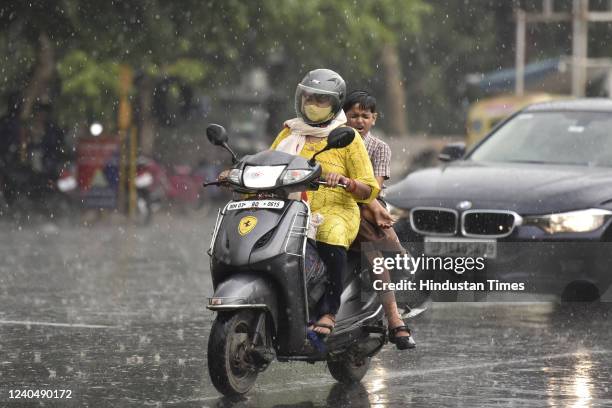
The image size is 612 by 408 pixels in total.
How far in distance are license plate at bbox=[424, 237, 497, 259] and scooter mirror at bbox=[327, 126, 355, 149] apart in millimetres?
3934

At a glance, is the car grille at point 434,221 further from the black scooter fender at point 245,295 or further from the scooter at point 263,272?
the black scooter fender at point 245,295

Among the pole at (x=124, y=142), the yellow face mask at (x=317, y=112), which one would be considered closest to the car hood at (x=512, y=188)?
the yellow face mask at (x=317, y=112)

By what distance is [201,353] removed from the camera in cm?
1027

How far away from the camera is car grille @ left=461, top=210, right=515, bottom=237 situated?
1203cm

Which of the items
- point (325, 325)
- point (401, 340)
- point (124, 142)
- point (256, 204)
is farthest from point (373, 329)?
point (124, 142)

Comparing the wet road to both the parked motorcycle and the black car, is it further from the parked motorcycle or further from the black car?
the parked motorcycle

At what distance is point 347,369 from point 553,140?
16.5 ft

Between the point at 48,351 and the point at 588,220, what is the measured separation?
4.07m

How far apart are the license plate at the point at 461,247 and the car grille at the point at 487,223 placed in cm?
7

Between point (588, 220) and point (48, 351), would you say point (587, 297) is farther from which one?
point (48, 351)

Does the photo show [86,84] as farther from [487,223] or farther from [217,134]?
[217,134]

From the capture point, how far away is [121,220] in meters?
25.8

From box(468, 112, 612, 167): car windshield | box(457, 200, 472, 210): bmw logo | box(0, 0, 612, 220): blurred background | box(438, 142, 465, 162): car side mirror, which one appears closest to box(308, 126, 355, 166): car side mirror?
box(457, 200, 472, 210): bmw logo

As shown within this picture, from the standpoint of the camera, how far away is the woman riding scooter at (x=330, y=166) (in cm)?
863
